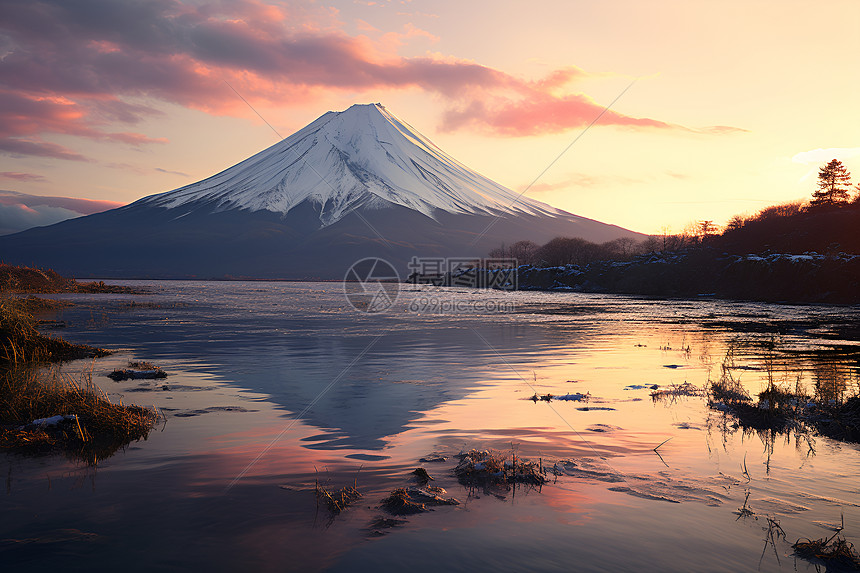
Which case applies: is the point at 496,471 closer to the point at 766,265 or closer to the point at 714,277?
the point at 766,265

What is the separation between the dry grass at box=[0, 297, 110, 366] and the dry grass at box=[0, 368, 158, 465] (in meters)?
6.27

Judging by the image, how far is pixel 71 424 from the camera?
9352 millimetres

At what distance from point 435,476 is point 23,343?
52.9 feet

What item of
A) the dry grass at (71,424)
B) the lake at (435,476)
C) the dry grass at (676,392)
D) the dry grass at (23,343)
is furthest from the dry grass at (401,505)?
the dry grass at (23,343)

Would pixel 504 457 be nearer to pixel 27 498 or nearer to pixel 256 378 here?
pixel 27 498

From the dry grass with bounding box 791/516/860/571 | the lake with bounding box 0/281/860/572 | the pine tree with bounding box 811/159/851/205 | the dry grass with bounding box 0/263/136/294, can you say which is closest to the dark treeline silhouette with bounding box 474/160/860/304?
the pine tree with bounding box 811/159/851/205

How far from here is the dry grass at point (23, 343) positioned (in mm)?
16391

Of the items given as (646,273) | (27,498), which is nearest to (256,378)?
(27,498)

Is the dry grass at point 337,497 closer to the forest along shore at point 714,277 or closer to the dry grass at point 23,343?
the dry grass at point 23,343

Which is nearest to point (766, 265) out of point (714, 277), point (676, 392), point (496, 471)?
point (714, 277)

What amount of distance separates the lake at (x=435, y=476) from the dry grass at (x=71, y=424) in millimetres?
426

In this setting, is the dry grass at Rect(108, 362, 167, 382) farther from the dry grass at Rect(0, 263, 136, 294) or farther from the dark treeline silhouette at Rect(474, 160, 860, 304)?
the dark treeline silhouette at Rect(474, 160, 860, 304)

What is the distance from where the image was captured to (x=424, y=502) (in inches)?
264

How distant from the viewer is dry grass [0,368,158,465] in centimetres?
865
